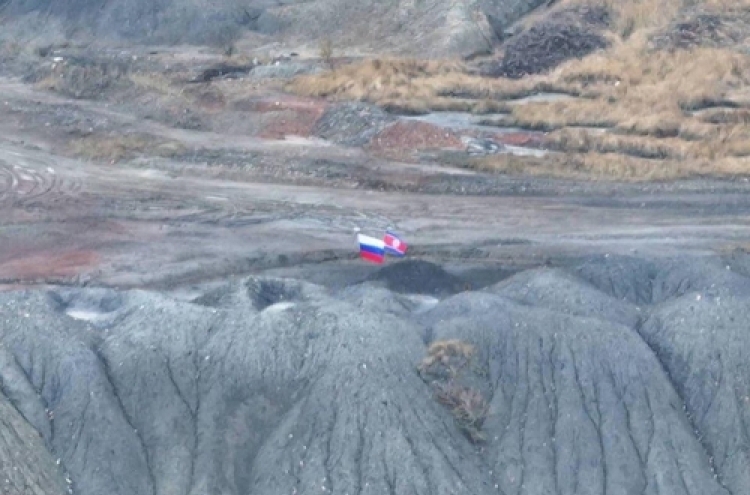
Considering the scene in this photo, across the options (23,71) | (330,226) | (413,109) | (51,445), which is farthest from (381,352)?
(23,71)

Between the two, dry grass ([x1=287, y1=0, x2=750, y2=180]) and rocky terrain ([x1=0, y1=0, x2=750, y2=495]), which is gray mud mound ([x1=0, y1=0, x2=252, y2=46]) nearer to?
rocky terrain ([x1=0, y1=0, x2=750, y2=495])

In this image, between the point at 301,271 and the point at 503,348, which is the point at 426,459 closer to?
the point at 503,348

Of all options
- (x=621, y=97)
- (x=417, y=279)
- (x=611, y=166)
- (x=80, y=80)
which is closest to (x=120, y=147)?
(x=80, y=80)

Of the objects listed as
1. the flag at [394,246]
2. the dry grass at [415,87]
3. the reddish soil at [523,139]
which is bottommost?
the flag at [394,246]

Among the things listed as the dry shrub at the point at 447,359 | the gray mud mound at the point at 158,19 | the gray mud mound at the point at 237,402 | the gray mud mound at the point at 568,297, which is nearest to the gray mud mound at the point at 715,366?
the gray mud mound at the point at 568,297

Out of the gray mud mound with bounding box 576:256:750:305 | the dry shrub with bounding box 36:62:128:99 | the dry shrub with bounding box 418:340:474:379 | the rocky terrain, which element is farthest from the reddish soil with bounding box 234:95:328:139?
the dry shrub with bounding box 418:340:474:379

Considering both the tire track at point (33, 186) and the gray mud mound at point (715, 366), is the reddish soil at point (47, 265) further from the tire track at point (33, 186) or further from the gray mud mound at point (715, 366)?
the gray mud mound at point (715, 366)
